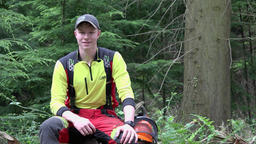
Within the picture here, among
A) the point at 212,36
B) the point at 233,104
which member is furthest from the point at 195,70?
the point at 233,104

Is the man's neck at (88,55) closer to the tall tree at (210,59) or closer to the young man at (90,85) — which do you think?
the young man at (90,85)

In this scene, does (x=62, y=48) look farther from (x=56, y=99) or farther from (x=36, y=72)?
(x=56, y=99)

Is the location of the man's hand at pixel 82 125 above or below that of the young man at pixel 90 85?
below

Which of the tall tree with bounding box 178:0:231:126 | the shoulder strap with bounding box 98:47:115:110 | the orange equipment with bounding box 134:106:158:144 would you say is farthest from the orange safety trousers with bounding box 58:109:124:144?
the tall tree with bounding box 178:0:231:126

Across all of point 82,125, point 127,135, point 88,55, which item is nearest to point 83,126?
point 82,125

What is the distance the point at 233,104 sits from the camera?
8.42m

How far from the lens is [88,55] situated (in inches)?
115

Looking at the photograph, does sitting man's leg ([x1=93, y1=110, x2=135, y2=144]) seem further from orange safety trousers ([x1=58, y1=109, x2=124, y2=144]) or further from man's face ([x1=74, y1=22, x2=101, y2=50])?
man's face ([x1=74, y1=22, x2=101, y2=50])

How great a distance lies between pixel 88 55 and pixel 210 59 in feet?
10.5

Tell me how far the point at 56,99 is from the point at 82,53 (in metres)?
0.58

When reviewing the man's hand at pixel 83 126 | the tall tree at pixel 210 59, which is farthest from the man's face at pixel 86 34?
the tall tree at pixel 210 59

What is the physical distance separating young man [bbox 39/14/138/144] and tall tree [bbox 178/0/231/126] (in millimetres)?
2886

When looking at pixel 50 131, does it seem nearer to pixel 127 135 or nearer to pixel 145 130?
pixel 127 135

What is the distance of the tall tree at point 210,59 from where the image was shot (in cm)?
530
